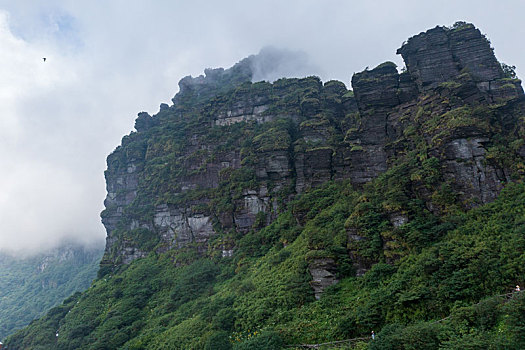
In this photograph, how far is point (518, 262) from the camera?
16828mm

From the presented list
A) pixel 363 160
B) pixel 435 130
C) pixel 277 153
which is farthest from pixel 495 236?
pixel 277 153

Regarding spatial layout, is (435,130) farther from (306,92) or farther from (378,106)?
(306,92)

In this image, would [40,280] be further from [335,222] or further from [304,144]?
[335,222]

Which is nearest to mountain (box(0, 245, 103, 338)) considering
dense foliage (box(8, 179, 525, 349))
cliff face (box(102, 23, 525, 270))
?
cliff face (box(102, 23, 525, 270))

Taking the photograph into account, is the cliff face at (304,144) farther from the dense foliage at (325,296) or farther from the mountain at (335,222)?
the dense foliage at (325,296)

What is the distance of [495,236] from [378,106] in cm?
2055

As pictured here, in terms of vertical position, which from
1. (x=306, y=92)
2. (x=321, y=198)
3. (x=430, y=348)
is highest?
(x=306, y=92)

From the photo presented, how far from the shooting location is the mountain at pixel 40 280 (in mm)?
83688

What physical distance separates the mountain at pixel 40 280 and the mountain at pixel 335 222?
139 feet

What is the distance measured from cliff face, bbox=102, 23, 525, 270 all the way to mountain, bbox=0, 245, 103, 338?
133ft

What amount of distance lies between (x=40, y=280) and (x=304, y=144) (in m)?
102

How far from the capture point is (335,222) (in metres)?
31.3

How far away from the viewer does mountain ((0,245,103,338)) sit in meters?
83.7

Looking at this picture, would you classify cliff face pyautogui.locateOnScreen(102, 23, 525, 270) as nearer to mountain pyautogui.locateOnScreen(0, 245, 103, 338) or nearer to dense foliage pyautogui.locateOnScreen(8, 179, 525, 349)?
dense foliage pyautogui.locateOnScreen(8, 179, 525, 349)
